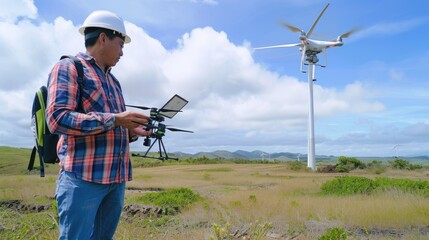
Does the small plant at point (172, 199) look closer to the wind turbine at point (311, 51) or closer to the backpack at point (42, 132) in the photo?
the backpack at point (42, 132)

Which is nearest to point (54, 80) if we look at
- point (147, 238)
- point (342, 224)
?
point (147, 238)

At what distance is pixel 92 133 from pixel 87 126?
6cm

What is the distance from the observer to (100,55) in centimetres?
271

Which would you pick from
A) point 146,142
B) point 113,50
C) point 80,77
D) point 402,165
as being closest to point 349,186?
point 146,142

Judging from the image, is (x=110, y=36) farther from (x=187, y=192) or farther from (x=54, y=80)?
(x=187, y=192)

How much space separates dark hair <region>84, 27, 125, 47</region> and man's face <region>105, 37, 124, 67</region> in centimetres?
3

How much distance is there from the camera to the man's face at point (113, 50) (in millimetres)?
2693

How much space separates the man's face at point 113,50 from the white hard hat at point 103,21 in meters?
0.08

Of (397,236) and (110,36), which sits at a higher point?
(110,36)

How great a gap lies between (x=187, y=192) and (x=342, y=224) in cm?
617

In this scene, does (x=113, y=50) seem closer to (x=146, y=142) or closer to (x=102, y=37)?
(x=102, y=37)

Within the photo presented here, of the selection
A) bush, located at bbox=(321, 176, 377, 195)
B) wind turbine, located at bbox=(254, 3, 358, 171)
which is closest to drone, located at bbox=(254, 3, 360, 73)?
wind turbine, located at bbox=(254, 3, 358, 171)

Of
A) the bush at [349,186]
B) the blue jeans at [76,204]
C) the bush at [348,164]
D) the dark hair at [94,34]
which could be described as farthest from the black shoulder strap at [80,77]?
the bush at [348,164]

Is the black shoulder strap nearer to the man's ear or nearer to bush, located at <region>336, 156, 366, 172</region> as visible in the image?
the man's ear
